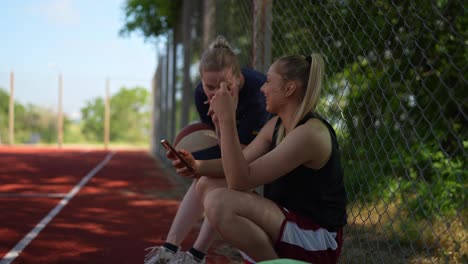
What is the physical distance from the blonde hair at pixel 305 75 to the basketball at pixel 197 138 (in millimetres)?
975

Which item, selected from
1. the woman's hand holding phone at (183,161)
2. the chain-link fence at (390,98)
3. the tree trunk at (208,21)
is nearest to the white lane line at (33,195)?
the tree trunk at (208,21)

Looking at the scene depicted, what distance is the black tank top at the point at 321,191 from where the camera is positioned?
248 centimetres

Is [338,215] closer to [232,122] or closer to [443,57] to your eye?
[232,122]

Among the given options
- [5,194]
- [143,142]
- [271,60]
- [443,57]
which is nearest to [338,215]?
[271,60]

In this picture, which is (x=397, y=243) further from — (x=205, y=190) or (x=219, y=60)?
(x=219, y=60)

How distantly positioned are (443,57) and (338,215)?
91.5 inches

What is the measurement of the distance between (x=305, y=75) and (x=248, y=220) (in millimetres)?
668

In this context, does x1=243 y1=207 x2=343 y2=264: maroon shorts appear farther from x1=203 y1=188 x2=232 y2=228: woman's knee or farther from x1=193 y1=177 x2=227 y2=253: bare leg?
x1=193 y1=177 x2=227 y2=253: bare leg

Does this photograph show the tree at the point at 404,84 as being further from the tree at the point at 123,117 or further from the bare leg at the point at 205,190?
the tree at the point at 123,117

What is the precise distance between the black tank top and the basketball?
863mm

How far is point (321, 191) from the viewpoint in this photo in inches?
98.3

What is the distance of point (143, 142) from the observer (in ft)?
120

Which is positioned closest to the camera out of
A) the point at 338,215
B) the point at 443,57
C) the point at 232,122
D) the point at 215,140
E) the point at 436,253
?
the point at 232,122

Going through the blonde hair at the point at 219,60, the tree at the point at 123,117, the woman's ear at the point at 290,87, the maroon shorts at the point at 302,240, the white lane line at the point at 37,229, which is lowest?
the tree at the point at 123,117
